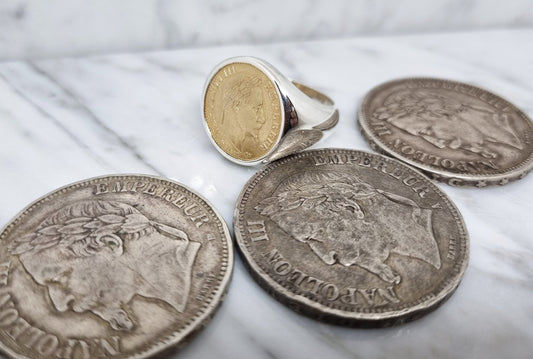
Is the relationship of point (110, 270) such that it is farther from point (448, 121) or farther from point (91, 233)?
point (448, 121)

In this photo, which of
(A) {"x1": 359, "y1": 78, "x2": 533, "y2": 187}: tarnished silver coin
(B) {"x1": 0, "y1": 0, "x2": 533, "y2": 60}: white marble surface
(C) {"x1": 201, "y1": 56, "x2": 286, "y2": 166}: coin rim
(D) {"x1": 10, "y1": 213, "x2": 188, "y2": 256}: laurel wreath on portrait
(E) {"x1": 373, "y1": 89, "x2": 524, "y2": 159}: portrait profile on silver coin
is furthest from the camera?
(B) {"x1": 0, "y1": 0, "x2": 533, "y2": 60}: white marble surface

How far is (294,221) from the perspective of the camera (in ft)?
4.03

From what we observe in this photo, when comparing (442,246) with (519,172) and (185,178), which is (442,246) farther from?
(185,178)

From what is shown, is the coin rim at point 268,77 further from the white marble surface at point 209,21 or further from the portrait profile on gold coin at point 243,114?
the white marble surface at point 209,21

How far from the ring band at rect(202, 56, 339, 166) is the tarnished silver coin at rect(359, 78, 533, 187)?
283 millimetres

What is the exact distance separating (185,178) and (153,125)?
0.29m

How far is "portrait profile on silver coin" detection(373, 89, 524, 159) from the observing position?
1.54 metres

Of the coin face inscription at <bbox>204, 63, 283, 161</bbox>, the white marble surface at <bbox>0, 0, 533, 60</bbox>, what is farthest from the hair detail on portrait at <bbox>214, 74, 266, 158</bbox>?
the white marble surface at <bbox>0, 0, 533, 60</bbox>

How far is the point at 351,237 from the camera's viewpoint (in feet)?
3.92

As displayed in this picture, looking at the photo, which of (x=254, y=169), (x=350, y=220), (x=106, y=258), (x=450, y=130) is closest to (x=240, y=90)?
(x=254, y=169)

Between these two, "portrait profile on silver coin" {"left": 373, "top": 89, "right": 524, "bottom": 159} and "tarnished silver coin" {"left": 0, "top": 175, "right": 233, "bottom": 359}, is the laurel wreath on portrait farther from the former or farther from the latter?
"portrait profile on silver coin" {"left": 373, "top": 89, "right": 524, "bottom": 159}

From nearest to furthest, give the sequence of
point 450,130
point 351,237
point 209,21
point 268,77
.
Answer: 1. point 351,237
2. point 268,77
3. point 450,130
4. point 209,21

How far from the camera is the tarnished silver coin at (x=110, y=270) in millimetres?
953

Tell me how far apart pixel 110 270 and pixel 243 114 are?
1.90 feet
